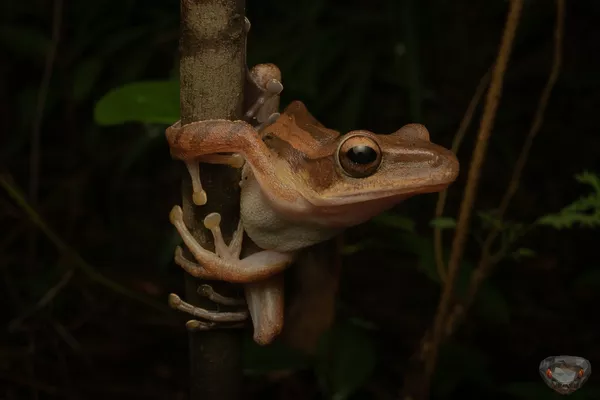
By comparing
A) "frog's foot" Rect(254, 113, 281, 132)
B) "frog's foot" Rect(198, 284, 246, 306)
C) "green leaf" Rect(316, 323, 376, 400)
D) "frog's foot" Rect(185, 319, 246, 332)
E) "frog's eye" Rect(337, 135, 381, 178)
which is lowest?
"green leaf" Rect(316, 323, 376, 400)

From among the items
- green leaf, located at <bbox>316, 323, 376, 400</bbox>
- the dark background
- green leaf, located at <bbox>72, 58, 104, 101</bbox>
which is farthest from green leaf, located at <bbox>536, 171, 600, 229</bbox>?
green leaf, located at <bbox>72, 58, 104, 101</bbox>

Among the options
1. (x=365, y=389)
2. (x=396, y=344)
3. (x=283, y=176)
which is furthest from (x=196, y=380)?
(x=396, y=344)

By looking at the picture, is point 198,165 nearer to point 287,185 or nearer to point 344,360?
point 287,185

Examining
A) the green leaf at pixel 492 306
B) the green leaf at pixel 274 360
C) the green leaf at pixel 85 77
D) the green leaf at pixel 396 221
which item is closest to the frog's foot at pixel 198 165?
the green leaf at pixel 396 221

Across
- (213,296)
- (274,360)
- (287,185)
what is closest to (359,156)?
(287,185)

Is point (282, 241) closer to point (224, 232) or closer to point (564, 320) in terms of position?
point (224, 232)

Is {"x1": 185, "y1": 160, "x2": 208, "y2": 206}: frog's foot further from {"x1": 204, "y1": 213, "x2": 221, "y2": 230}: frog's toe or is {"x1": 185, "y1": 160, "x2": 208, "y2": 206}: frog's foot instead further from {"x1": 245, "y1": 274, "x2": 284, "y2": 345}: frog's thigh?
{"x1": 245, "y1": 274, "x2": 284, "y2": 345}: frog's thigh
